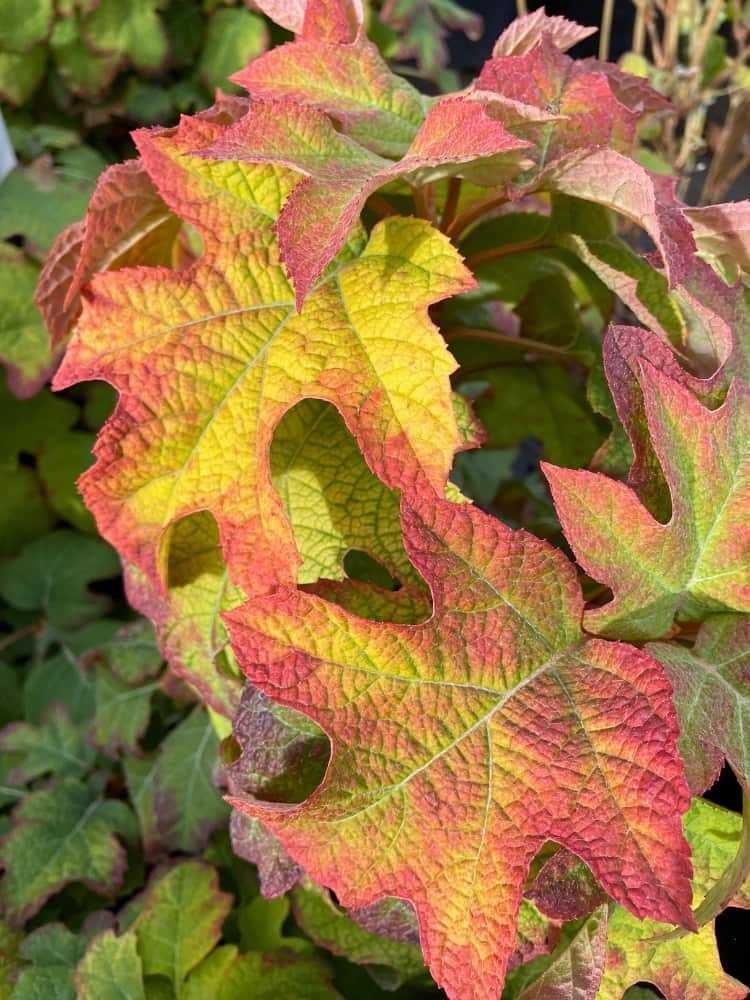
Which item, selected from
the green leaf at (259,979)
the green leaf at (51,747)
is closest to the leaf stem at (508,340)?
the green leaf at (259,979)

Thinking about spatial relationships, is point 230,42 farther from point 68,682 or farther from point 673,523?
point 673,523

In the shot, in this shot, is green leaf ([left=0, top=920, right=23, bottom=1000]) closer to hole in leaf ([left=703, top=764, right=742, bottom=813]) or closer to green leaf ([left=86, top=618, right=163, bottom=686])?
green leaf ([left=86, top=618, right=163, bottom=686])

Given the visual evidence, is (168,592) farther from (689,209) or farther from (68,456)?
(68,456)

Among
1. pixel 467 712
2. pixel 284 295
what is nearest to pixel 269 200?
pixel 284 295

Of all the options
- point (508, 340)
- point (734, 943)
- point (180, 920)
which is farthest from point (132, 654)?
point (734, 943)

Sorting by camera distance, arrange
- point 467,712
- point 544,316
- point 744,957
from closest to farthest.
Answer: point 467,712, point 744,957, point 544,316

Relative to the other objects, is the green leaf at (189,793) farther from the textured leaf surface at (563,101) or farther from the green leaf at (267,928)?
the textured leaf surface at (563,101)

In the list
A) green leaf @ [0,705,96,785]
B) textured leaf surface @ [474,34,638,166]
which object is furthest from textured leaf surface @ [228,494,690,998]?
green leaf @ [0,705,96,785]
